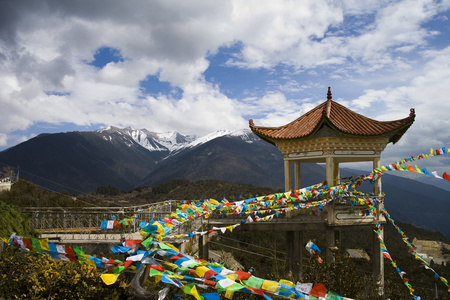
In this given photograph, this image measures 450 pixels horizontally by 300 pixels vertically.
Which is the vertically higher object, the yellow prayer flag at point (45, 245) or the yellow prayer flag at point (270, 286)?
the yellow prayer flag at point (45, 245)

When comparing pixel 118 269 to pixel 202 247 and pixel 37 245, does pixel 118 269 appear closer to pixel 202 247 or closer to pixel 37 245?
pixel 37 245

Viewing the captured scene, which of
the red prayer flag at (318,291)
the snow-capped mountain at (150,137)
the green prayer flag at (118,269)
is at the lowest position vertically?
the red prayer flag at (318,291)

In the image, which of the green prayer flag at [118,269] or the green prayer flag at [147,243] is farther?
the green prayer flag at [147,243]

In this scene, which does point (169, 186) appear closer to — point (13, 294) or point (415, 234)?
point (415, 234)

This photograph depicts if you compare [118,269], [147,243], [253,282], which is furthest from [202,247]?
[253,282]

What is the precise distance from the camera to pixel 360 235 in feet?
118

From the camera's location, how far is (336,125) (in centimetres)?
1237

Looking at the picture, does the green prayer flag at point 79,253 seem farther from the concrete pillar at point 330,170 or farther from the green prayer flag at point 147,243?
the concrete pillar at point 330,170

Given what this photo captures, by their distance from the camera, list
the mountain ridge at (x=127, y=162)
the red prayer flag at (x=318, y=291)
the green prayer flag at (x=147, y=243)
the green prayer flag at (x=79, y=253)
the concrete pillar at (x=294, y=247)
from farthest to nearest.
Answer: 1. the mountain ridge at (x=127, y=162)
2. the concrete pillar at (x=294, y=247)
3. the green prayer flag at (x=147, y=243)
4. the green prayer flag at (x=79, y=253)
5. the red prayer flag at (x=318, y=291)

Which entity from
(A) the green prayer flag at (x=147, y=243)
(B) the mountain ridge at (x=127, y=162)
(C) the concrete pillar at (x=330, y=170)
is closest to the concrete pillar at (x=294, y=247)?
(C) the concrete pillar at (x=330, y=170)

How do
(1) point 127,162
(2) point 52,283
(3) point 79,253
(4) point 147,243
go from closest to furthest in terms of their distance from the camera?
(3) point 79,253 → (4) point 147,243 → (2) point 52,283 → (1) point 127,162

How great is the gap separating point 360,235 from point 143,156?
435ft

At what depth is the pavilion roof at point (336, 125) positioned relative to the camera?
494 inches

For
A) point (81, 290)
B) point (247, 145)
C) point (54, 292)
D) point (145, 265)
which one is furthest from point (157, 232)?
point (247, 145)
